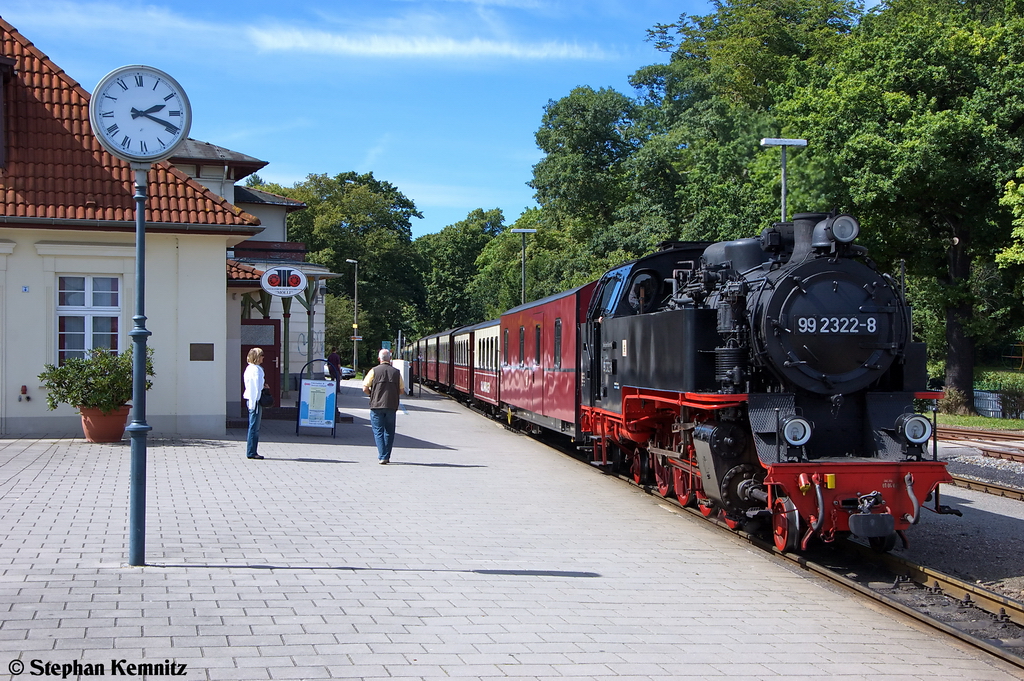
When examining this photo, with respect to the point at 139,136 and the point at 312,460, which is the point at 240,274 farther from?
the point at 139,136

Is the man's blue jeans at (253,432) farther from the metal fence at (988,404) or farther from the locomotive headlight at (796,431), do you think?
the metal fence at (988,404)

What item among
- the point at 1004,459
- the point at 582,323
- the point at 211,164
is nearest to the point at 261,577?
the point at 582,323

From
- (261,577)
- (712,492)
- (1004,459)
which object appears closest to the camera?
(261,577)

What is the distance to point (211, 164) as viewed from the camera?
29359 millimetres

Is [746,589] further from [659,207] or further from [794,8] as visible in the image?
[794,8]

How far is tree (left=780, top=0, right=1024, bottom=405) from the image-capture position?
28.0 metres

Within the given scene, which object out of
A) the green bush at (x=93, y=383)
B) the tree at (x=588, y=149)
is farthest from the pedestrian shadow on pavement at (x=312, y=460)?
the tree at (x=588, y=149)

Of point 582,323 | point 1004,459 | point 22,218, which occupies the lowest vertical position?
point 1004,459

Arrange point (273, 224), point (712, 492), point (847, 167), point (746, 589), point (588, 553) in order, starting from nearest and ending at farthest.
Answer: point (746, 589) < point (588, 553) < point (712, 492) < point (847, 167) < point (273, 224)

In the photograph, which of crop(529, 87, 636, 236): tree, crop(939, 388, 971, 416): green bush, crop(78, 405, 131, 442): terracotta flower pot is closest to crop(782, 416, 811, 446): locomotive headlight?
crop(78, 405, 131, 442): terracotta flower pot

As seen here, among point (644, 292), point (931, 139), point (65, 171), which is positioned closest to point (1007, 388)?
point (931, 139)

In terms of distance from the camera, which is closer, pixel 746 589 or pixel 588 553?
pixel 746 589

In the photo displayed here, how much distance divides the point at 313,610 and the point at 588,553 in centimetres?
300

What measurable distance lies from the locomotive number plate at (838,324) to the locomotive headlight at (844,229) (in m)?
0.73
